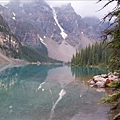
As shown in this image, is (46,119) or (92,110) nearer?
(46,119)

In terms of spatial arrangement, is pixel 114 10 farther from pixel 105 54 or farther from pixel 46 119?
pixel 105 54

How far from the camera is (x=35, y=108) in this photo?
102ft

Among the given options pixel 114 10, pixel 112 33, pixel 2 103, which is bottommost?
pixel 2 103

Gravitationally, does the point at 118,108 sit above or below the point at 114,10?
below

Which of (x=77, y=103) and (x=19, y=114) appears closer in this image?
(x=19, y=114)

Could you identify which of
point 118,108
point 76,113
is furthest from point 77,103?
point 118,108

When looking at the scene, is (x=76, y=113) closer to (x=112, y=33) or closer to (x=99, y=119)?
(x=99, y=119)

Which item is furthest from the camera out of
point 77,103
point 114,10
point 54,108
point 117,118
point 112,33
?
point 77,103

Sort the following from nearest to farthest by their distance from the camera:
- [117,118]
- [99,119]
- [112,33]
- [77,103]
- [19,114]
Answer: [112,33]
[117,118]
[99,119]
[19,114]
[77,103]

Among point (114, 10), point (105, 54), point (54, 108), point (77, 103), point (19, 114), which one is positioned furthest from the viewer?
point (105, 54)

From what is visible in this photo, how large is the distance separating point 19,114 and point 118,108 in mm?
9897

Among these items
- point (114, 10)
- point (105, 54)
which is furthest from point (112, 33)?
point (105, 54)

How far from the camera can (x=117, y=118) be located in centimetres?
2125

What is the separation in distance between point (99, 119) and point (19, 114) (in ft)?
27.5
